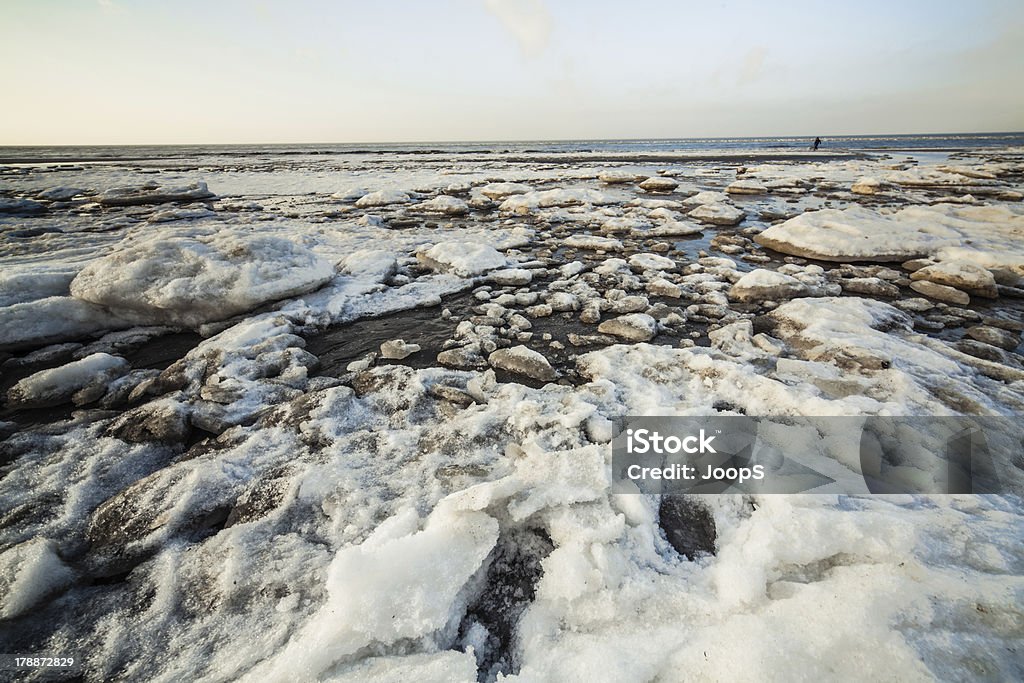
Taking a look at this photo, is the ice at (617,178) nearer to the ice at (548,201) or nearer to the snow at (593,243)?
the ice at (548,201)

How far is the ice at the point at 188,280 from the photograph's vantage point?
3.62 m

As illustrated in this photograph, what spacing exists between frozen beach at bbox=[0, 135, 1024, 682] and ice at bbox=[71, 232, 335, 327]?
27 mm

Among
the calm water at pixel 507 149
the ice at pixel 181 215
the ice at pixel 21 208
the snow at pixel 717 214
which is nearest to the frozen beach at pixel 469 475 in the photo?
the snow at pixel 717 214

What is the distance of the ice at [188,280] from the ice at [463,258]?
1.69m

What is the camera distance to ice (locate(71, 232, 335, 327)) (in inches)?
143

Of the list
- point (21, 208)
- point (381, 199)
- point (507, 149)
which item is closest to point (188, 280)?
point (381, 199)

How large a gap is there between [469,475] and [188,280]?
11.5 feet

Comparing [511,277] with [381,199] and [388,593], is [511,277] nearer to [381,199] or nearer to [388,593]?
[388,593]

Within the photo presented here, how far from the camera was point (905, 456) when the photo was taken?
2123 mm

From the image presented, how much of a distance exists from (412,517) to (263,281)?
3379mm

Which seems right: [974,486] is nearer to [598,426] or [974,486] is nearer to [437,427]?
[598,426]

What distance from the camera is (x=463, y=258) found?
560 cm

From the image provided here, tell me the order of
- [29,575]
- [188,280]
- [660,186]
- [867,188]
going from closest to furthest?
[29,575]
[188,280]
[867,188]
[660,186]

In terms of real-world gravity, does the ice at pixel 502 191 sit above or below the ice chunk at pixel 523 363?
above
